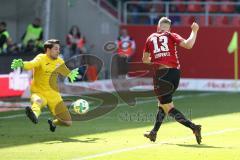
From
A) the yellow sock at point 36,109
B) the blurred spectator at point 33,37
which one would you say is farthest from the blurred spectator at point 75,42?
the yellow sock at point 36,109

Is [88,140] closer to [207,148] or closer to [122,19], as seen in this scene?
[207,148]

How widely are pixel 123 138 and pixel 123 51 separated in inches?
631

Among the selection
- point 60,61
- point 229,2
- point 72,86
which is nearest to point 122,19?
point 229,2

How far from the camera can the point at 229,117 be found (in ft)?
61.4

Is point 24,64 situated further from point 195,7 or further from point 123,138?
point 195,7

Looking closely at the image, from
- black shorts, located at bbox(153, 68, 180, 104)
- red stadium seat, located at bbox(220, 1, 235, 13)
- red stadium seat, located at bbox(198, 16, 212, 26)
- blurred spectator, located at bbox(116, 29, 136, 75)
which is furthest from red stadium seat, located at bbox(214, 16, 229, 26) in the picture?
black shorts, located at bbox(153, 68, 180, 104)

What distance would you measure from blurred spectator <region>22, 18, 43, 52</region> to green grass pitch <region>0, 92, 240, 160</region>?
5.91 m

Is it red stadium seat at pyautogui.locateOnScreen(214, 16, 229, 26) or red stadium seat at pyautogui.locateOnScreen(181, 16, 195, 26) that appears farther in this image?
red stadium seat at pyautogui.locateOnScreen(181, 16, 195, 26)

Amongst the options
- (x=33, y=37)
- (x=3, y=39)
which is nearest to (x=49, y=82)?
(x=3, y=39)

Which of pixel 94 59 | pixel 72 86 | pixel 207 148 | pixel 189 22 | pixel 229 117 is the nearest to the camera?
pixel 207 148

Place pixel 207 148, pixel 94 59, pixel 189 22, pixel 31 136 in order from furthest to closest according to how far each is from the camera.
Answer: pixel 189 22, pixel 94 59, pixel 31 136, pixel 207 148

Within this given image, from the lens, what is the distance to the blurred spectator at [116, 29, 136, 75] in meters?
30.1

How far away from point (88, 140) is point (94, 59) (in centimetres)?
1520

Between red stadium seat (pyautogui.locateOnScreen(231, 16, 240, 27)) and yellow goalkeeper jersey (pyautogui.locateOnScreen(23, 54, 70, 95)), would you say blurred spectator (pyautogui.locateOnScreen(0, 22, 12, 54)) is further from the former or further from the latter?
yellow goalkeeper jersey (pyautogui.locateOnScreen(23, 54, 70, 95))
